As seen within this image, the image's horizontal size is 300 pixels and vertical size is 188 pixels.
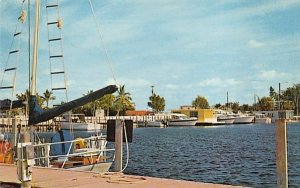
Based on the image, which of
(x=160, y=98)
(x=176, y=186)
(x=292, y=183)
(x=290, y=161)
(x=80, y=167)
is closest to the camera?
(x=176, y=186)

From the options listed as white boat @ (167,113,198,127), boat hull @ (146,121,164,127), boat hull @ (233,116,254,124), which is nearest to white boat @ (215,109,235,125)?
boat hull @ (233,116,254,124)

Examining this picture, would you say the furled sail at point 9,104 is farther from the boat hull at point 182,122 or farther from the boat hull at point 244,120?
the boat hull at point 244,120

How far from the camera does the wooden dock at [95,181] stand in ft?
40.2

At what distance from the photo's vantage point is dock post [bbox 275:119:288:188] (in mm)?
11148

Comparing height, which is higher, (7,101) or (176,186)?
(7,101)

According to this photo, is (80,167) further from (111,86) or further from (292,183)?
(292,183)

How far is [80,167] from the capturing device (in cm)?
2072

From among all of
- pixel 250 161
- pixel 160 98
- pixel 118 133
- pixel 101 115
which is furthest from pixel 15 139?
pixel 160 98

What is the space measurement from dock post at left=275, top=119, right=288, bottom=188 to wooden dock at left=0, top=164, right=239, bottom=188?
141 centimetres

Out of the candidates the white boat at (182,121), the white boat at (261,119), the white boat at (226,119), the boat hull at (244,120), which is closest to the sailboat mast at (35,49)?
the white boat at (182,121)

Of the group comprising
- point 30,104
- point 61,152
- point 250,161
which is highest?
point 30,104

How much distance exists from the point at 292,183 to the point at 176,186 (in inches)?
599

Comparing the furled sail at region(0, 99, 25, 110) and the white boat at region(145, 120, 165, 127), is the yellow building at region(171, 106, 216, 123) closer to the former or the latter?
the white boat at region(145, 120, 165, 127)

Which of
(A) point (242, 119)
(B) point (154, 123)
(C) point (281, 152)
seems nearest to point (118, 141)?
(C) point (281, 152)
